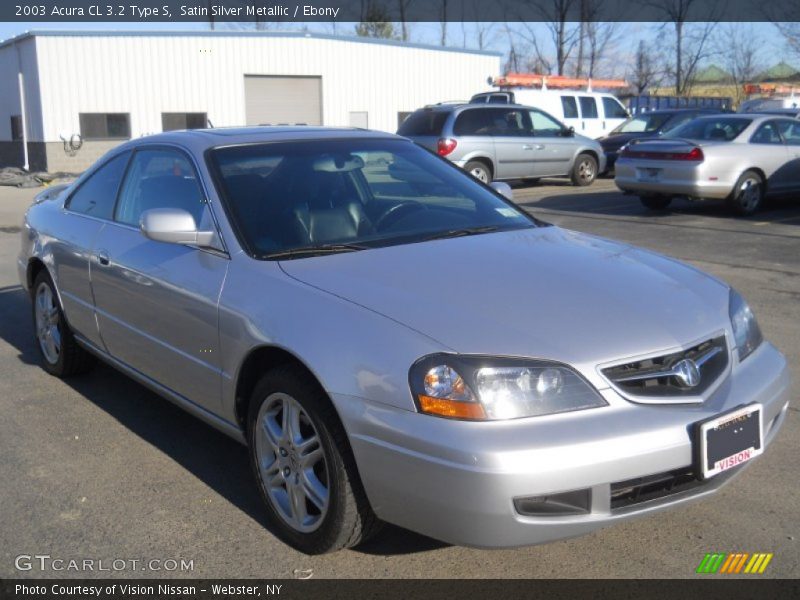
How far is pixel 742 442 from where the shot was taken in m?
3.04

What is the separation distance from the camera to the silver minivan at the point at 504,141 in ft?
54.3

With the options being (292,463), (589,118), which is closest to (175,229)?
(292,463)

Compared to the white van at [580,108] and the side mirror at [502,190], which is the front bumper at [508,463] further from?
the white van at [580,108]

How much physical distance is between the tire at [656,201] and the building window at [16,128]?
2152 centimetres

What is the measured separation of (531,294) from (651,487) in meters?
0.80

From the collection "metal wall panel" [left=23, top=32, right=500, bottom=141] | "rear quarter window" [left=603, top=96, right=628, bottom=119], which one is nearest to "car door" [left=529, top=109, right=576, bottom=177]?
"rear quarter window" [left=603, top=96, right=628, bottom=119]

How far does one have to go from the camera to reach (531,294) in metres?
3.23

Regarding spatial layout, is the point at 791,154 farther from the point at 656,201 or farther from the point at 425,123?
the point at 425,123

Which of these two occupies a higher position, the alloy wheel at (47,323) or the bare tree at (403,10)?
the bare tree at (403,10)

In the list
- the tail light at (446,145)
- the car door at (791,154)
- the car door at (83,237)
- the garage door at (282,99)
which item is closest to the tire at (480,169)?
the tail light at (446,145)

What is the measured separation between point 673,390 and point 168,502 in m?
2.18

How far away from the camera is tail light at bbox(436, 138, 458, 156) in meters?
16.2

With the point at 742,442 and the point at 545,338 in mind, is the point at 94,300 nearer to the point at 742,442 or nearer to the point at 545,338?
the point at 545,338

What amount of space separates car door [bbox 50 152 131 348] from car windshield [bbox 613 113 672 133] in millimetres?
16315
